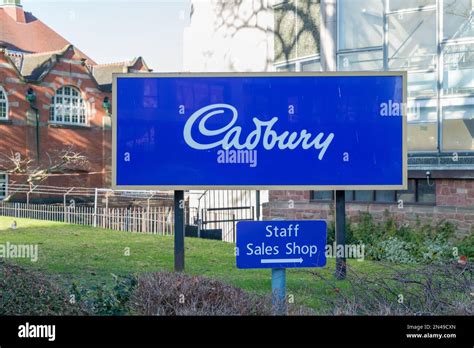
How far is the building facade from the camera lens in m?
10.7

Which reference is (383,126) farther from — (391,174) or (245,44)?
(245,44)

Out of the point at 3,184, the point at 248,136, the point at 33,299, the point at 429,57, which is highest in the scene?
the point at 429,57

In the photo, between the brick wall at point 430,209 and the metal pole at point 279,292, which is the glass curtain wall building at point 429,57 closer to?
the brick wall at point 430,209

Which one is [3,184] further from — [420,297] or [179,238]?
[420,297]

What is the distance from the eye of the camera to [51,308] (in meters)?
5.86

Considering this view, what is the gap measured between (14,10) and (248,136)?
5251mm

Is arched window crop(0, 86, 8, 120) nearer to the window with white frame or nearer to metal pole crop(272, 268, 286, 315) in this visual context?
the window with white frame

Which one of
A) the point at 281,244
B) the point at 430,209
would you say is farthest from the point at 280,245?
the point at 430,209

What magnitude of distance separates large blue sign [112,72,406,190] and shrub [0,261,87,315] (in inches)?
75.0

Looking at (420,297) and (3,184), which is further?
(3,184)

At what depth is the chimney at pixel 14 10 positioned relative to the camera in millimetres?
10197

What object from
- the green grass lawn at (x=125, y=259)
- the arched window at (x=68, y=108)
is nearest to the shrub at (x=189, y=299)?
the green grass lawn at (x=125, y=259)

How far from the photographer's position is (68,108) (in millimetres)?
15430

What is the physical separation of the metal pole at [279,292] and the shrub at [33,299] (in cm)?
168
